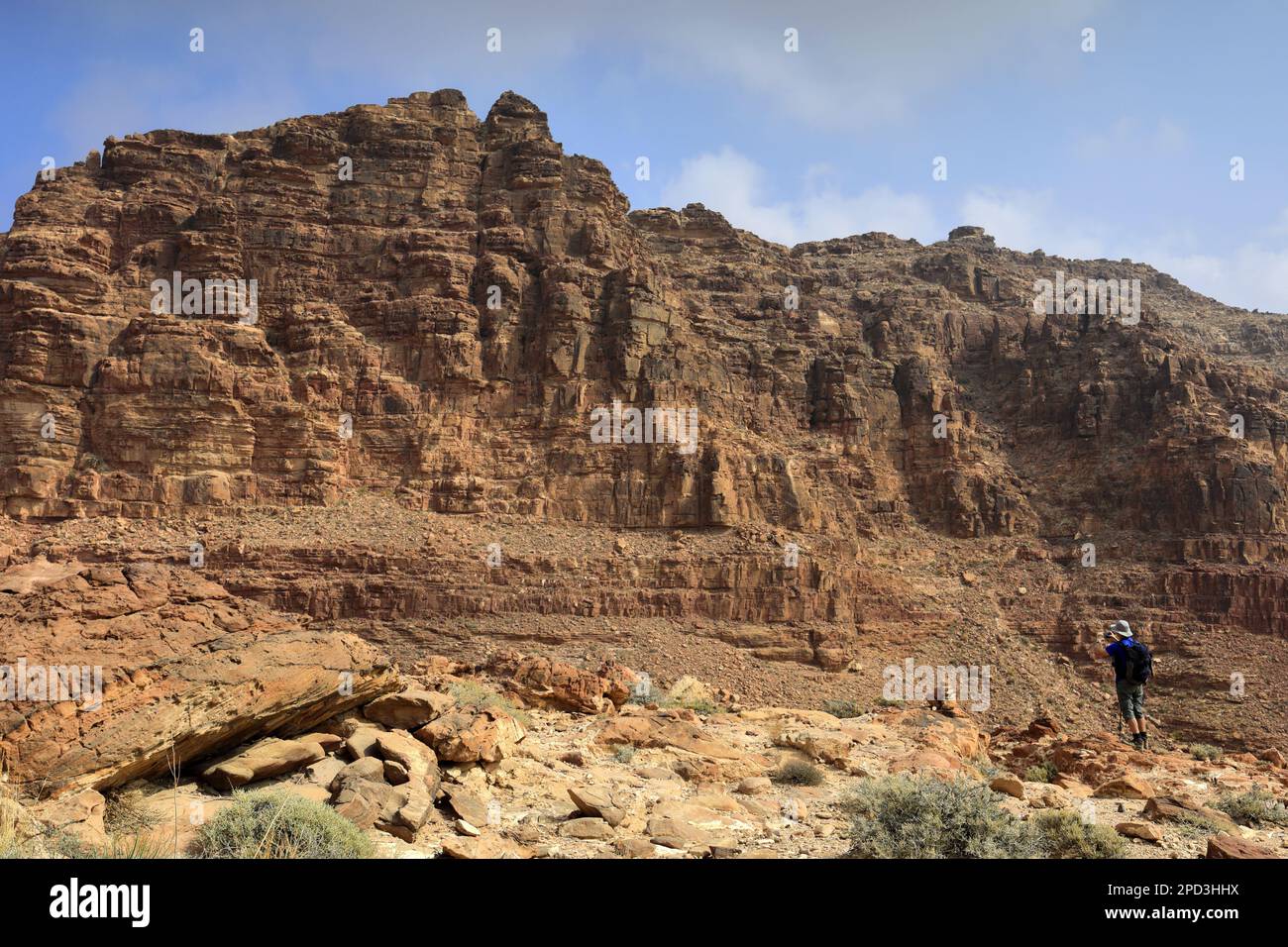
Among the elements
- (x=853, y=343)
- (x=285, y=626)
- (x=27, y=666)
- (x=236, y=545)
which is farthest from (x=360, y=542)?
(x=853, y=343)

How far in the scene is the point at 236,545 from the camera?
38.8 m

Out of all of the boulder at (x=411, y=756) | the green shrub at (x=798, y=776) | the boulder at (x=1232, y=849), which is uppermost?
the boulder at (x=411, y=756)

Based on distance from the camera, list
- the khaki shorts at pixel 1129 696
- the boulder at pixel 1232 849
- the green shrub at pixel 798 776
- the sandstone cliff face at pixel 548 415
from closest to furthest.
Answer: the boulder at pixel 1232 849
the green shrub at pixel 798 776
the khaki shorts at pixel 1129 696
the sandstone cliff face at pixel 548 415

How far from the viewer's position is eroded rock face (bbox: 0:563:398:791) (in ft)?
23.9

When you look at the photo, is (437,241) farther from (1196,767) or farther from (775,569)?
(1196,767)

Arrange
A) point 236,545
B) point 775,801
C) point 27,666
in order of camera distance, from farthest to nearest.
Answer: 1. point 236,545
2. point 775,801
3. point 27,666

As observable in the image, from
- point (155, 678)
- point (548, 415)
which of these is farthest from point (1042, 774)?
point (548, 415)

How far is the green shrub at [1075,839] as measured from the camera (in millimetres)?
7586

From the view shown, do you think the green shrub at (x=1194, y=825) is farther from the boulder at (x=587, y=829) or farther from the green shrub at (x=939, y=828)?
the boulder at (x=587, y=829)
